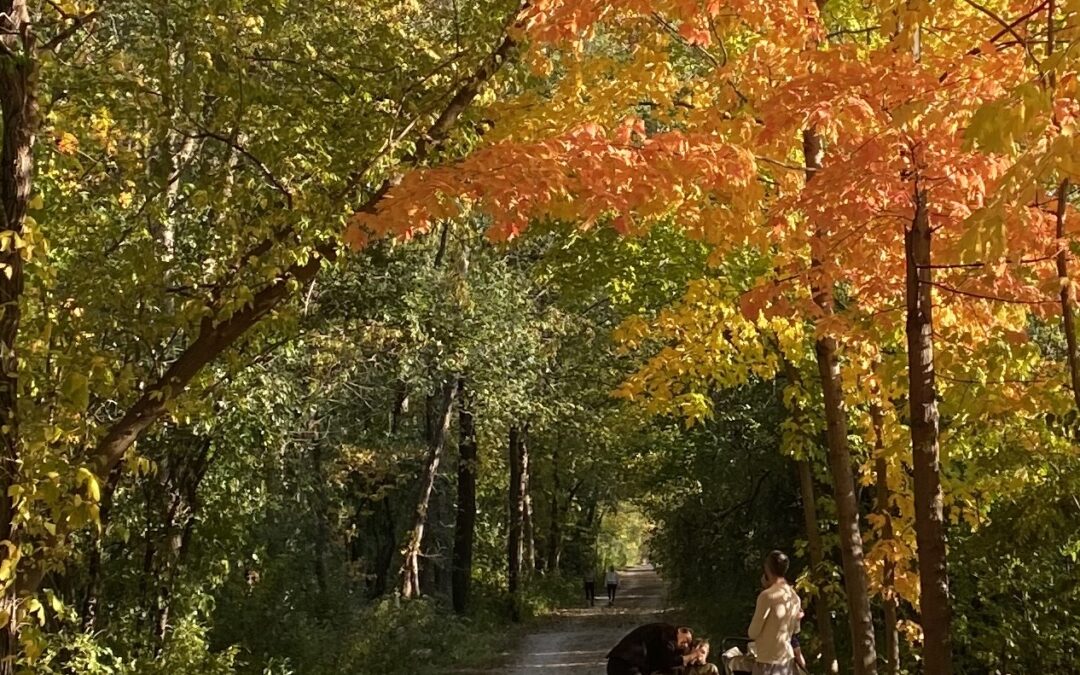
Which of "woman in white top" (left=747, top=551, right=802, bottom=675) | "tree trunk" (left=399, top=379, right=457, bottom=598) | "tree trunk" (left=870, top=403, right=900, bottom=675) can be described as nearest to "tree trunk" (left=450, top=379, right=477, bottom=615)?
"tree trunk" (left=399, top=379, right=457, bottom=598)

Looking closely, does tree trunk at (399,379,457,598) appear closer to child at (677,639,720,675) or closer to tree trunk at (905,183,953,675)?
child at (677,639,720,675)

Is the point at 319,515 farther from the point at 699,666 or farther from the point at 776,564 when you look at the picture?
the point at 776,564

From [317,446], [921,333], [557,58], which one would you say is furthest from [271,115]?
[317,446]

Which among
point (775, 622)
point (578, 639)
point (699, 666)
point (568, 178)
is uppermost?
point (568, 178)

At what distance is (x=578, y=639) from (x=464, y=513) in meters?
4.04

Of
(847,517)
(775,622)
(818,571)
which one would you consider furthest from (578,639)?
(847,517)

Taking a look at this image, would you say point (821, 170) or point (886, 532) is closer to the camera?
point (821, 170)

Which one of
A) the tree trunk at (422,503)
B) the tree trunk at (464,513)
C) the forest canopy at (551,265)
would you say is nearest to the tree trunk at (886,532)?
the forest canopy at (551,265)

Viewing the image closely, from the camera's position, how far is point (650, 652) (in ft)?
22.4

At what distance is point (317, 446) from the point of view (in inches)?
720

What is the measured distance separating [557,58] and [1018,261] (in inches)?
218

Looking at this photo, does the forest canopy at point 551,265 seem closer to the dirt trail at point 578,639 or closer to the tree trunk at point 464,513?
the dirt trail at point 578,639

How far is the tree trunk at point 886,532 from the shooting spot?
27.4 ft

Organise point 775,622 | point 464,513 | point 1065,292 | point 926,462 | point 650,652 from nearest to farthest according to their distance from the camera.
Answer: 1. point 1065,292
2. point 926,462
3. point 650,652
4. point 775,622
5. point 464,513
